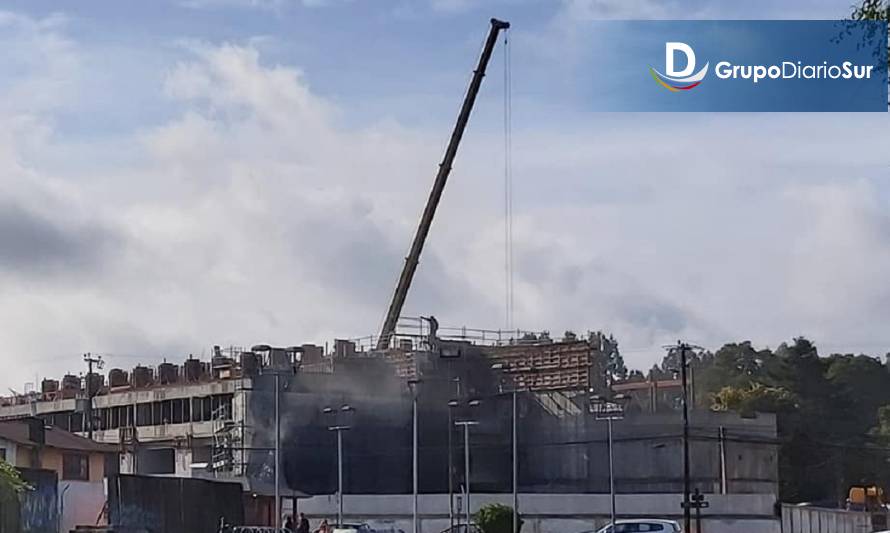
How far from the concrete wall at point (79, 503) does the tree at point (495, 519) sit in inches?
679

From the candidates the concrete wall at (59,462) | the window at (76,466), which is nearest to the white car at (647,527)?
the concrete wall at (59,462)

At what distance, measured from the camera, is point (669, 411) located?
95062 mm

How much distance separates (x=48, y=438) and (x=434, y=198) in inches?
1183

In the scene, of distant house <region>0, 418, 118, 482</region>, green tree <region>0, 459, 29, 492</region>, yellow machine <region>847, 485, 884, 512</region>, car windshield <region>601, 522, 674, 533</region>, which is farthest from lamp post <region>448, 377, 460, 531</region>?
green tree <region>0, 459, 29, 492</region>

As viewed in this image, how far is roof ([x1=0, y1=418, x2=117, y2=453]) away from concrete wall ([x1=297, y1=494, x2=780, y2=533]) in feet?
38.2

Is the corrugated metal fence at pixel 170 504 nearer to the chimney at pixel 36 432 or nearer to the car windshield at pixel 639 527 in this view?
the chimney at pixel 36 432

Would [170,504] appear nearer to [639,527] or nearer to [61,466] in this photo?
[61,466]

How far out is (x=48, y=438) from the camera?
75250mm

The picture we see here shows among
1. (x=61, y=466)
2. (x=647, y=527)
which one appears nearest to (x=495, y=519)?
(x=647, y=527)

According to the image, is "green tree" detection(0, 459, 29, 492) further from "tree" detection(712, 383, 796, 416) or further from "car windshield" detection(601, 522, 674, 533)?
"tree" detection(712, 383, 796, 416)

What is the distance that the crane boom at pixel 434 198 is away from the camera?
92.9 m

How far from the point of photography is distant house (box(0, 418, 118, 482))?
68500mm

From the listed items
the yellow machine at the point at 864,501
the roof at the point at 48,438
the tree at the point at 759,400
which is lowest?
the yellow machine at the point at 864,501

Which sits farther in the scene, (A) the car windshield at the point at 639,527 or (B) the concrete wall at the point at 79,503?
(A) the car windshield at the point at 639,527
